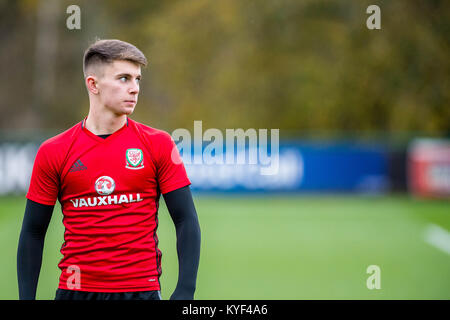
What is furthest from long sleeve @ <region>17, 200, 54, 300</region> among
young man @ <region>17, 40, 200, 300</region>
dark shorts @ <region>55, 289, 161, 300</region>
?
dark shorts @ <region>55, 289, 161, 300</region>

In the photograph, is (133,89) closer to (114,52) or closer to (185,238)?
(114,52)

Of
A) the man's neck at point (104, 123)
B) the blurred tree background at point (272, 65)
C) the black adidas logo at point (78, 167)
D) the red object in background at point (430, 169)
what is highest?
the blurred tree background at point (272, 65)

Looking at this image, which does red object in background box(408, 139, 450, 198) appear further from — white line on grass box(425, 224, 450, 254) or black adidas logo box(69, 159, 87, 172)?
black adidas logo box(69, 159, 87, 172)

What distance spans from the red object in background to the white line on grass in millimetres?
5193

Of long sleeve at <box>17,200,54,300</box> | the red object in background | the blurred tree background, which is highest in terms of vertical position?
the blurred tree background

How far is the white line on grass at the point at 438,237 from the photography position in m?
14.1

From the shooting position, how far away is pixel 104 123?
→ 4.41 m

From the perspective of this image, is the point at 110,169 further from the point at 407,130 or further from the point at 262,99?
the point at 262,99

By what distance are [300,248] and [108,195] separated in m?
10.4

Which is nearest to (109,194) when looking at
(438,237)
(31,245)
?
(31,245)

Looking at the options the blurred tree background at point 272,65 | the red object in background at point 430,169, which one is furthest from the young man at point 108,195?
the red object in background at point 430,169

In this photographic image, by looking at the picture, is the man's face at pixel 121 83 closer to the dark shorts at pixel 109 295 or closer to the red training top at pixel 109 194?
the red training top at pixel 109 194

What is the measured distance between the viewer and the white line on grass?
1410 centimetres

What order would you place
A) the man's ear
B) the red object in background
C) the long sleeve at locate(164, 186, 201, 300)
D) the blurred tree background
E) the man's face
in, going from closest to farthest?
1. the long sleeve at locate(164, 186, 201, 300)
2. the man's face
3. the man's ear
4. the red object in background
5. the blurred tree background
